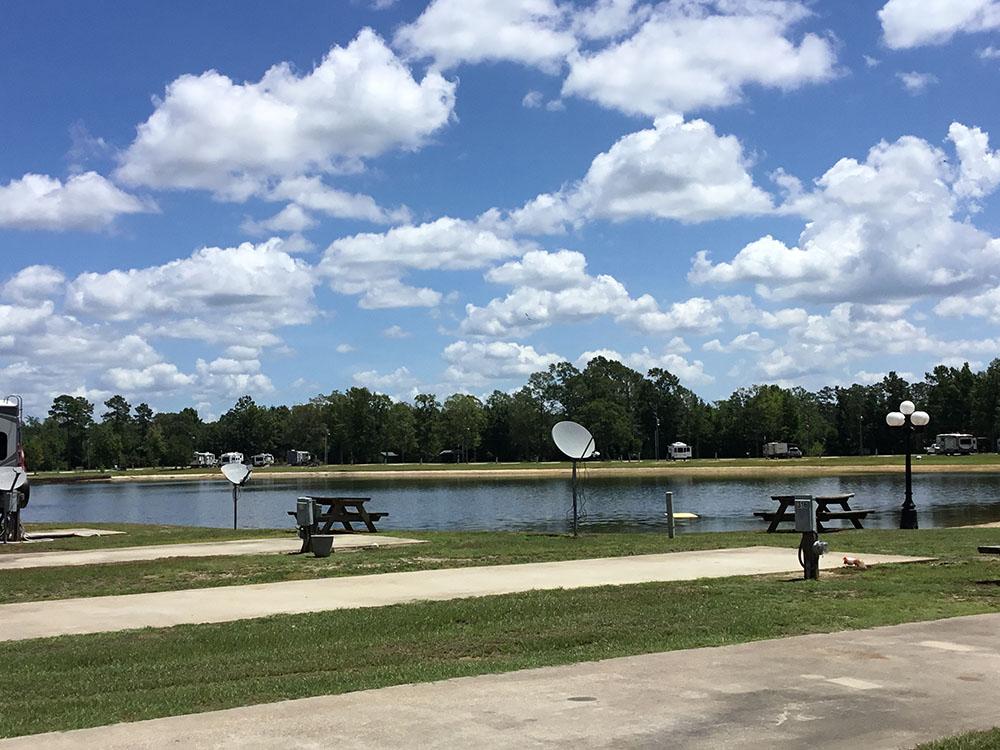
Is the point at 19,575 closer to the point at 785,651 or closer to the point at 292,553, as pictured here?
the point at 292,553

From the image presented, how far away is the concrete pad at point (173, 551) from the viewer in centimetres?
1794

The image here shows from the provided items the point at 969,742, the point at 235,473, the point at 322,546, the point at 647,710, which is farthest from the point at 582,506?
the point at 969,742

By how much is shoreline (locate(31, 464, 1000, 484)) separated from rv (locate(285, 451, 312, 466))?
25789mm

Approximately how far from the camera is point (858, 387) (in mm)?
142125

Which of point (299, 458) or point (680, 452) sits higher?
point (299, 458)

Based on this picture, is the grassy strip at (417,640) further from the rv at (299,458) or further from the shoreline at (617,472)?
the rv at (299,458)

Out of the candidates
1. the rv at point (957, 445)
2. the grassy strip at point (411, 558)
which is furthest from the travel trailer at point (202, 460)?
the grassy strip at point (411, 558)

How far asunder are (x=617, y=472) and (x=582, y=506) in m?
51.2

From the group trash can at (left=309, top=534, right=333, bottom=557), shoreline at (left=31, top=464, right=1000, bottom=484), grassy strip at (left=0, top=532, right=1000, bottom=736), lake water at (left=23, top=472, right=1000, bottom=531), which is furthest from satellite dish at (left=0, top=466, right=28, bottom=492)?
shoreline at (left=31, top=464, right=1000, bottom=484)

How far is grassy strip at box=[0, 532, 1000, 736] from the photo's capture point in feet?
24.1

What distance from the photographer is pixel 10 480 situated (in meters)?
22.5

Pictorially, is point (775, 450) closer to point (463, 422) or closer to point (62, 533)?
point (463, 422)

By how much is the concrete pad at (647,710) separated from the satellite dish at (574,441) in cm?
1504

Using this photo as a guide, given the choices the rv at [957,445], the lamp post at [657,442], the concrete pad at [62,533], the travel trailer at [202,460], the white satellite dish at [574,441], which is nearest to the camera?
the white satellite dish at [574,441]
